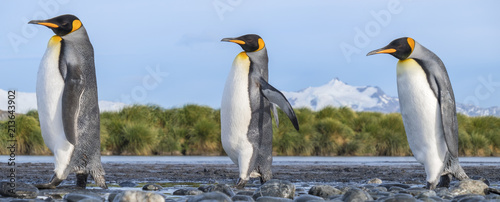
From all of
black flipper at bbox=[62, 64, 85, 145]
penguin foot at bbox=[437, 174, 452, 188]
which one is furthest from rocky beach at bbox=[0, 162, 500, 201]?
black flipper at bbox=[62, 64, 85, 145]

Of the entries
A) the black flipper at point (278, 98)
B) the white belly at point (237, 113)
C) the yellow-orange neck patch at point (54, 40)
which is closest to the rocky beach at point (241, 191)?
the white belly at point (237, 113)

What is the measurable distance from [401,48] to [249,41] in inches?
63.6

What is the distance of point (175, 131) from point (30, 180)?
10.3 metres

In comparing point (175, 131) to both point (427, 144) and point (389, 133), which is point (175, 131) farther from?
point (427, 144)

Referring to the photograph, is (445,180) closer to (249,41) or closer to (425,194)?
(425,194)

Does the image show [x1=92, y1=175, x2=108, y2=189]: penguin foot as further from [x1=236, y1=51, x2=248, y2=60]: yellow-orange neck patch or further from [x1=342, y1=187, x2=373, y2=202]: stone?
[x1=342, y1=187, x2=373, y2=202]: stone

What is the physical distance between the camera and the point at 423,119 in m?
6.53

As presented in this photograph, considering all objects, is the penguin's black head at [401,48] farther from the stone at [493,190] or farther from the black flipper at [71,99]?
the black flipper at [71,99]

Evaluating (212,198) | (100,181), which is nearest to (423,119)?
(212,198)

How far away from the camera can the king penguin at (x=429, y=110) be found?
6.45 metres

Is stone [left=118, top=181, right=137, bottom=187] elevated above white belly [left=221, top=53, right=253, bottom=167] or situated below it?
below

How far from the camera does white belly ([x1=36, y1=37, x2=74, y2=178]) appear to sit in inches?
236

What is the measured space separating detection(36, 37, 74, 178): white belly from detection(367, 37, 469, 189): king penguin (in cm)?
327

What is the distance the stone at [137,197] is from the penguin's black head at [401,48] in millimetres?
3137
